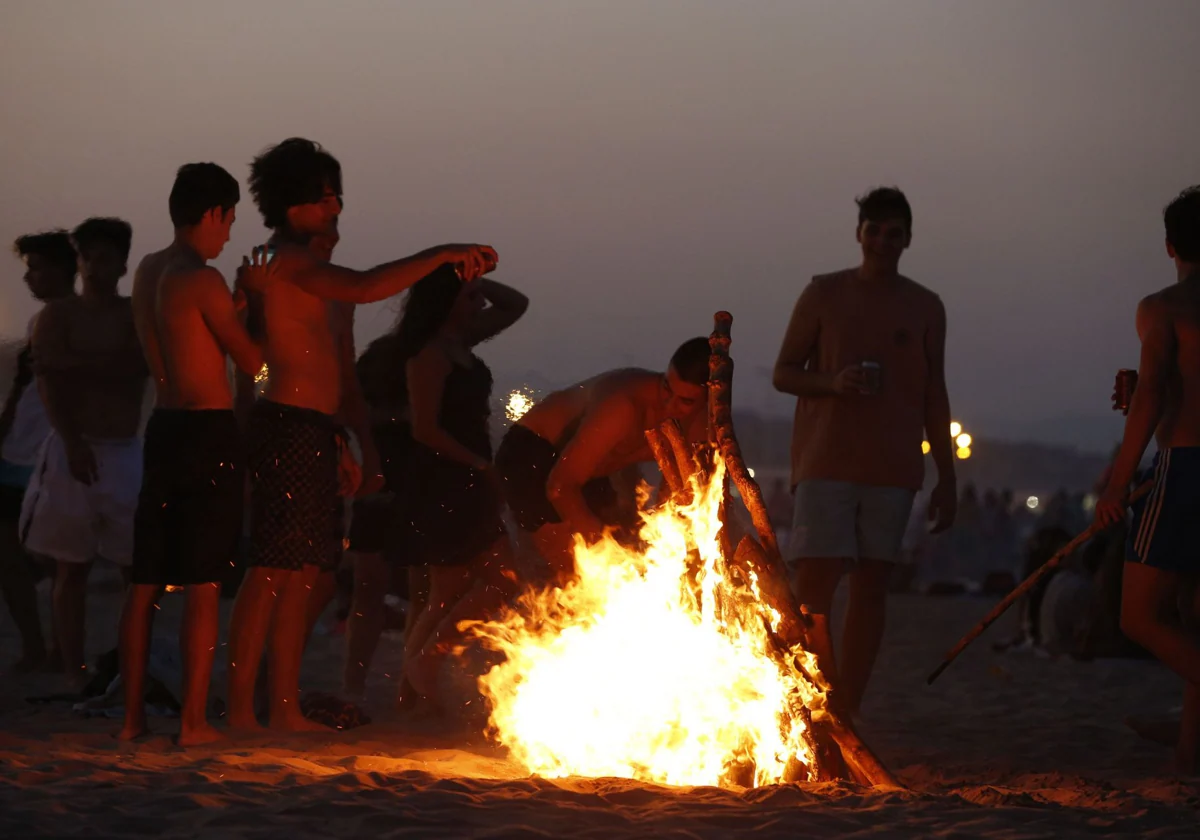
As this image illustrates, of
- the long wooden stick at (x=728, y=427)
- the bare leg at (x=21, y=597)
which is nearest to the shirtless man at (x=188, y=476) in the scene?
the long wooden stick at (x=728, y=427)

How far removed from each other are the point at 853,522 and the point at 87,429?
12.1 ft

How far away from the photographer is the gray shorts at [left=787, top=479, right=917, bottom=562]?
6578 millimetres

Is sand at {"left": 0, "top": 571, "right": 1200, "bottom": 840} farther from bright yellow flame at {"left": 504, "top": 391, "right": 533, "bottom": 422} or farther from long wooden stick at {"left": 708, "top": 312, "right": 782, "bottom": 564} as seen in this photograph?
bright yellow flame at {"left": 504, "top": 391, "right": 533, "bottom": 422}

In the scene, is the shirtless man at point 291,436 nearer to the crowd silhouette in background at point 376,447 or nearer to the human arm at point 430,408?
the crowd silhouette in background at point 376,447

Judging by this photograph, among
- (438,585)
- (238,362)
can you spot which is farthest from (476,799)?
(438,585)

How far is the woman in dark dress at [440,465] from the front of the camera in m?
6.55

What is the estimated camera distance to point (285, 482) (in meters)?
5.51

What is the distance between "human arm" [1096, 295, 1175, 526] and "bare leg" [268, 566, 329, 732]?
9.42ft

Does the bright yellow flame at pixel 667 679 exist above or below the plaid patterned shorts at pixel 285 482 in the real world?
below

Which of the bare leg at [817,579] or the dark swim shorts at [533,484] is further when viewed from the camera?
the bare leg at [817,579]

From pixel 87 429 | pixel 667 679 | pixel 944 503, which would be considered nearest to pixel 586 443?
pixel 667 679

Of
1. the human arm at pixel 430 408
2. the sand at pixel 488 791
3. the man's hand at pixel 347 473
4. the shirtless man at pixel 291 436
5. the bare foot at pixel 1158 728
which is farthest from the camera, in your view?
the human arm at pixel 430 408

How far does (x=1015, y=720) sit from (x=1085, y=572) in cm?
491

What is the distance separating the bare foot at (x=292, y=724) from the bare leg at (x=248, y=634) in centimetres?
9
